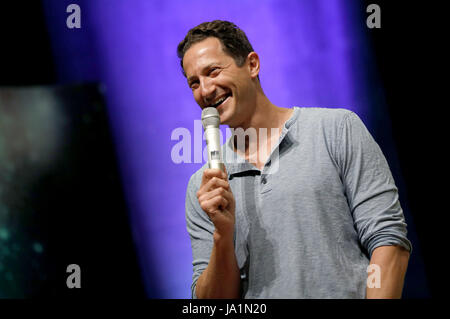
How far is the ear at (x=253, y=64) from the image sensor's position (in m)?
1.67

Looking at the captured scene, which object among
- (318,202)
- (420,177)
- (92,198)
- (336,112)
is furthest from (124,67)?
(420,177)

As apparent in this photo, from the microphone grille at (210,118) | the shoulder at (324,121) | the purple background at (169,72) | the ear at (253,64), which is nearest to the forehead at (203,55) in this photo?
the ear at (253,64)

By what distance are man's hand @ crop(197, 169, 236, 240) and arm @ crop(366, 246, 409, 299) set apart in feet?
1.41

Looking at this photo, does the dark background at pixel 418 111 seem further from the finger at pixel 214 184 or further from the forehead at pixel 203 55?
the finger at pixel 214 184

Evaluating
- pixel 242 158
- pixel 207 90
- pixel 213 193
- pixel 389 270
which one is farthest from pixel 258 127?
pixel 389 270

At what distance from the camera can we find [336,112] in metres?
1.48

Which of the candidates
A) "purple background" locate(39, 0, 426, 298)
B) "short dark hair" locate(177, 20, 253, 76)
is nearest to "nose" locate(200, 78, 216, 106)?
"short dark hair" locate(177, 20, 253, 76)

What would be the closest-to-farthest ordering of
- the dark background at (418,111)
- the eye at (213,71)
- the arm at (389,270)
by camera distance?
the arm at (389,270) < the eye at (213,71) < the dark background at (418,111)

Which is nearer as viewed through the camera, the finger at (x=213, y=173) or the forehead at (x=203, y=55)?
the finger at (x=213, y=173)

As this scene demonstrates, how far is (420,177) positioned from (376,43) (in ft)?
2.21

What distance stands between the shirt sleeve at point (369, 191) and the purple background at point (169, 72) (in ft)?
2.49

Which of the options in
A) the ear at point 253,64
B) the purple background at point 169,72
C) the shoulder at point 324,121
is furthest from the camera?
the purple background at point 169,72

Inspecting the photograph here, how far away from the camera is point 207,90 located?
1513mm

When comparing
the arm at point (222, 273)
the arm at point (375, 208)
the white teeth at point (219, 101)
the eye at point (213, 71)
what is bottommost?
the arm at point (222, 273)
